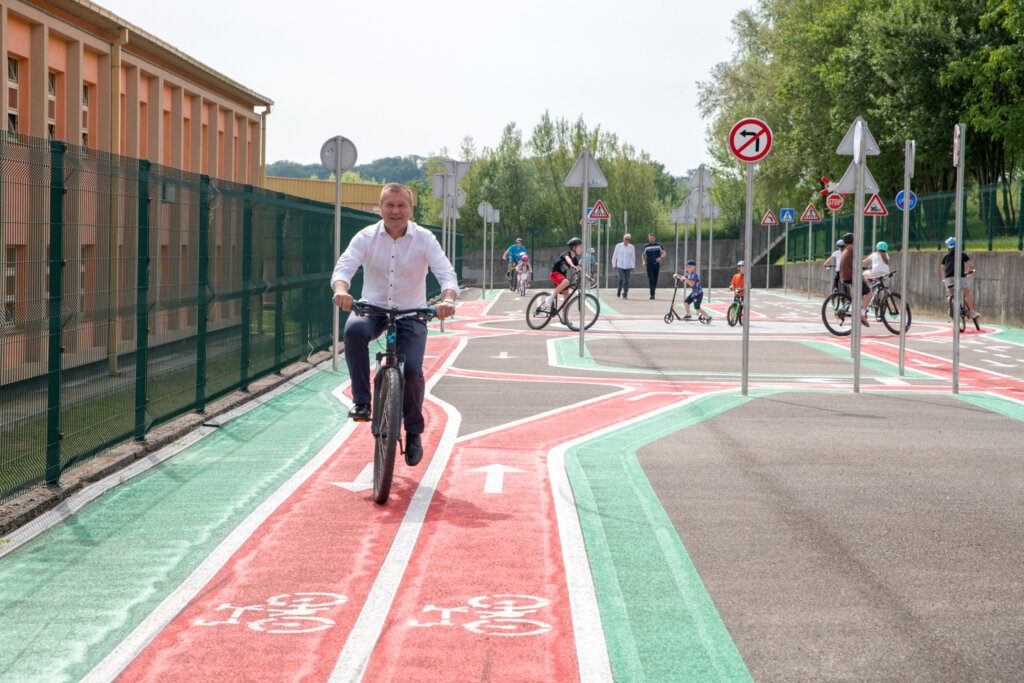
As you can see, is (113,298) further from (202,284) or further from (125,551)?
(125,551)

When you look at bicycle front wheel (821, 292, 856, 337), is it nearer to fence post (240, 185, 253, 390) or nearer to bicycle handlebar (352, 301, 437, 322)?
fence post (240, 185, 253, 390)

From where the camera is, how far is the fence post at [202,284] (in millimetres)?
10711

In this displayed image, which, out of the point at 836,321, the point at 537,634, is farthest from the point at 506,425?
the point at 836,321

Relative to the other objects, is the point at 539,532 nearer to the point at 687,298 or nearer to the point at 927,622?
the point at 927,622

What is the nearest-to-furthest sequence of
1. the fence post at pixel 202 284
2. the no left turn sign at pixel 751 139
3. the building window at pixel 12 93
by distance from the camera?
1. the fence post at pixel 202 284
2. the no left turn sign at pixel 751 139
3. the building window at pixel 12 93

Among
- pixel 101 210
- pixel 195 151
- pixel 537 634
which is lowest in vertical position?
pixel 537 634

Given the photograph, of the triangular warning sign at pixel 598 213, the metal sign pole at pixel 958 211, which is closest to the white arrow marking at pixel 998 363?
the metal sign pole at pixel 958 211

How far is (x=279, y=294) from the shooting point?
567 inches

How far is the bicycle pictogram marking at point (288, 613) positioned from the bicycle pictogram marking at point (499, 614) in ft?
1.26

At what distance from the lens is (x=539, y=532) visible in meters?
6.47

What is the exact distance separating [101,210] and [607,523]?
13.1ft

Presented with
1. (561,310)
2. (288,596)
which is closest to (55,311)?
(288,596)

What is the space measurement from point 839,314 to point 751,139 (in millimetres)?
10350

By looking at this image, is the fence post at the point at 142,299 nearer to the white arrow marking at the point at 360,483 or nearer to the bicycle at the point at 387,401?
the white arrow marking at the point at 360,483
